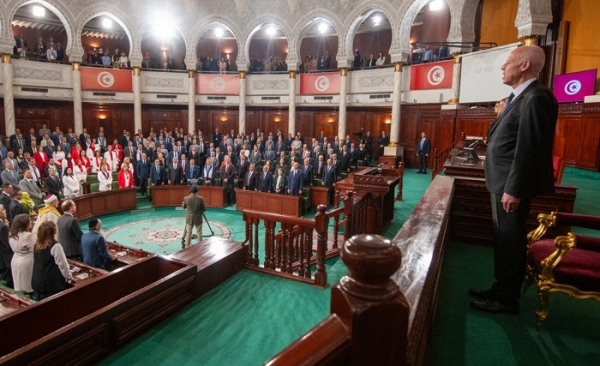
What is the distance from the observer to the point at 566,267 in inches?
85.9

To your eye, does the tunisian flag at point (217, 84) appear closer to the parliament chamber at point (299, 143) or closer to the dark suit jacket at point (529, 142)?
the parliament chamber at point (299, 143)

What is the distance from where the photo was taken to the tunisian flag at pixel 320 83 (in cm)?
1755

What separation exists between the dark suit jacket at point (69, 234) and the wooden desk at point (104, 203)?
4.18 metres

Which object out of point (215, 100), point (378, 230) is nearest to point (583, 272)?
point (378, 230)

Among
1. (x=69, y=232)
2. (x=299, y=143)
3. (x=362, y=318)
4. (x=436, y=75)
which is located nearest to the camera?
(x=362, y=318)

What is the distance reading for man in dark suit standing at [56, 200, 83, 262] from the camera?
5.34 m

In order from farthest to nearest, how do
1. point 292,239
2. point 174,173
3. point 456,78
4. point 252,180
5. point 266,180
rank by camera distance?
1. point 456,78
2. point 174,173
3. point 252,180
4. point 266,180
5. point 292,239

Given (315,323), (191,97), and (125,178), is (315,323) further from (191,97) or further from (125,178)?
(191,97)

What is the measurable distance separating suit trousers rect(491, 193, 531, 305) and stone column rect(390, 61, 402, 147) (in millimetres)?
13838

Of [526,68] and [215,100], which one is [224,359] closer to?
[526,68]

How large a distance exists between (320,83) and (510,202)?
16567mm

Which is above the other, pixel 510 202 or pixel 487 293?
pixel 510 202

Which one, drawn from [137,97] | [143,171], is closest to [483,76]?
[143,171]

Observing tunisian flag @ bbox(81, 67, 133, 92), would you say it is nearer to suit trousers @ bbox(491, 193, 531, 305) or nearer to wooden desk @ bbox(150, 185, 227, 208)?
wooden desk @ bbox(150, 185, 227, 208)
